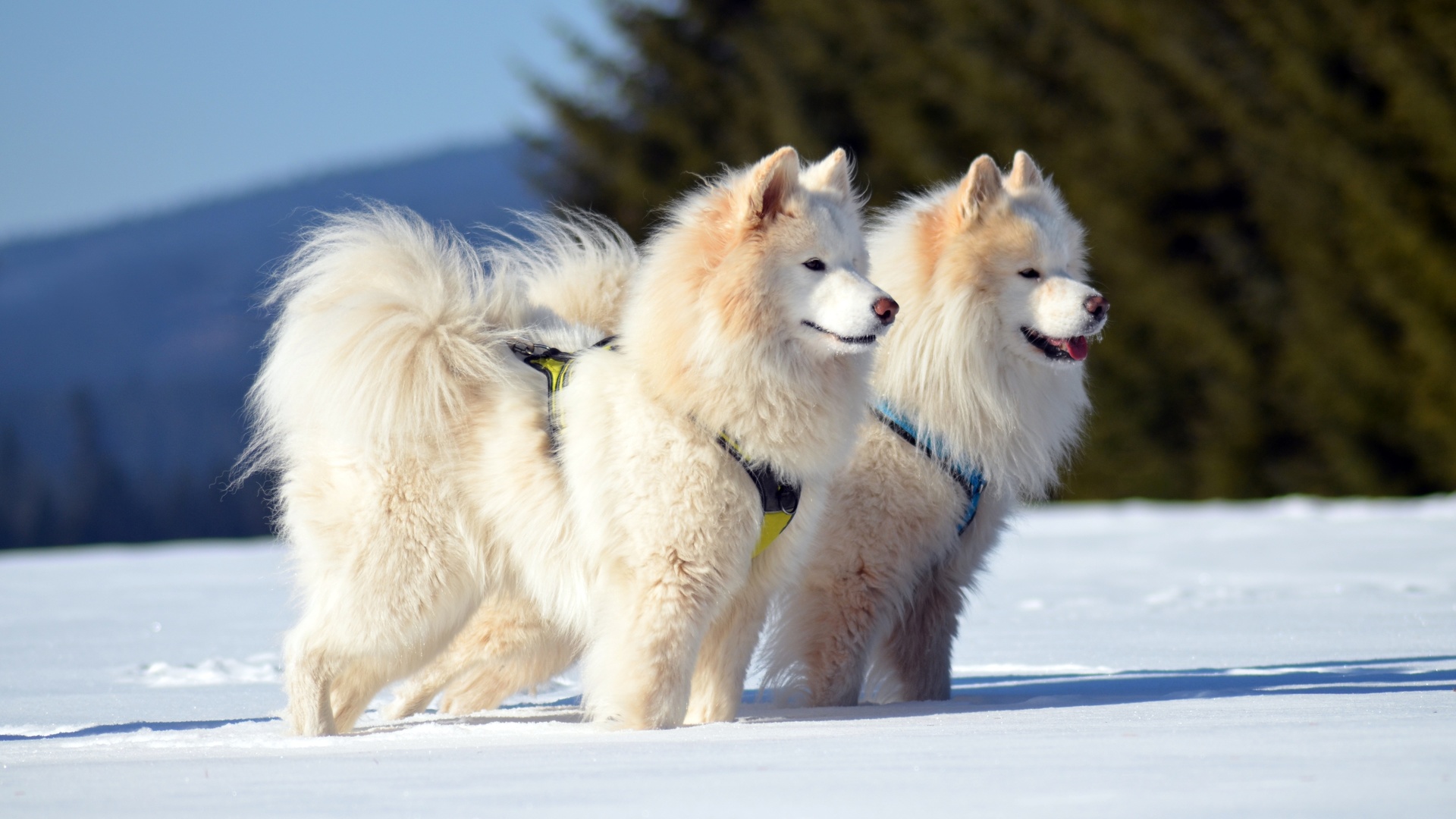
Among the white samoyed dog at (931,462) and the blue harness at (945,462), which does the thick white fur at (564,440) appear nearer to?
the white samoyed dog at (931,462)

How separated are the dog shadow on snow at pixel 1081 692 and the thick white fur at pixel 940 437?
227mm

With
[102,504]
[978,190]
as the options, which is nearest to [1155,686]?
[978,190]

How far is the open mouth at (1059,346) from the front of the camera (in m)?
5.02

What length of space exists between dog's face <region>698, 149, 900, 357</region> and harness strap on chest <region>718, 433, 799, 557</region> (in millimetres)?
357

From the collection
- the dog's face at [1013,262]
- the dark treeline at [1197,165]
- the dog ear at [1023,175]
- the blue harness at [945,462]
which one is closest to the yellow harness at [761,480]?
the blue harness at [945,462]

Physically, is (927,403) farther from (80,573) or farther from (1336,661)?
(80,573)

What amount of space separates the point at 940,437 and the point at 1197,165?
1495 centimetres

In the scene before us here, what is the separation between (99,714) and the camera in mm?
5051

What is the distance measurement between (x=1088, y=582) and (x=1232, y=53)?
11.1m

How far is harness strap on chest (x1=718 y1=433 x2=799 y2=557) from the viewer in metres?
4.20

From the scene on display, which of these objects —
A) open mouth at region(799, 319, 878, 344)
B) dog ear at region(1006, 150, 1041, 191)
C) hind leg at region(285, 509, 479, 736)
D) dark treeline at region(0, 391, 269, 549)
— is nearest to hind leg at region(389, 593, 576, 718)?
hind leg at region(285, 509, 479, 736)

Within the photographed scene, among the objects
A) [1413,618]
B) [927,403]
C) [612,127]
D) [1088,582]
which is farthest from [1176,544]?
[612,127]

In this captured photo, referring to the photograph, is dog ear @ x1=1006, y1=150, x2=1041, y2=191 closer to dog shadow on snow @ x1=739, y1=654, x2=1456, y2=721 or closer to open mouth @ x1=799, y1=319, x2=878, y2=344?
open mouth @ x1=799, y1=319, x2=878, y2=344

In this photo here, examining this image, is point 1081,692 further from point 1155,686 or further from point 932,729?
point 932,729
